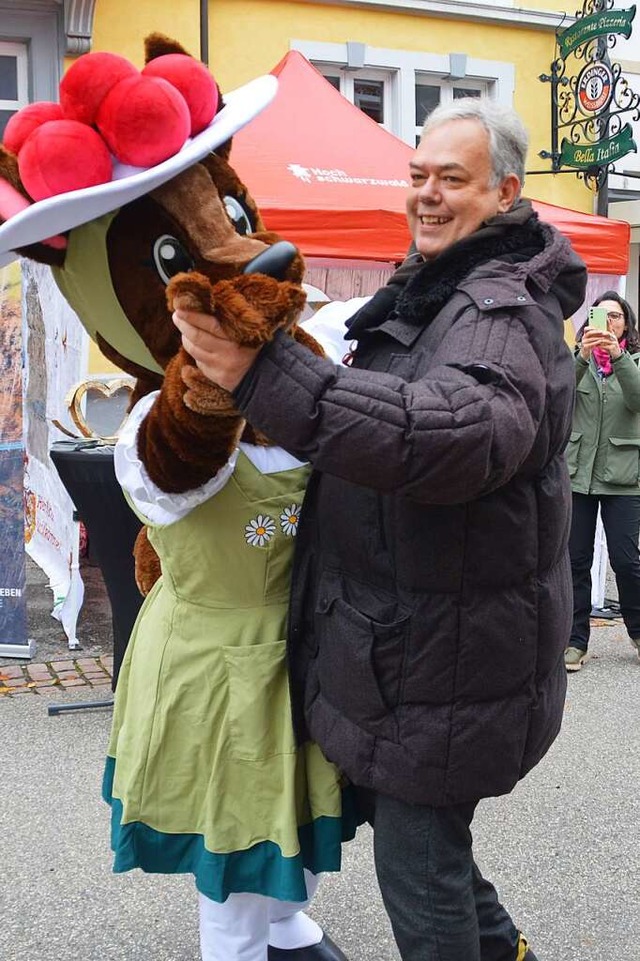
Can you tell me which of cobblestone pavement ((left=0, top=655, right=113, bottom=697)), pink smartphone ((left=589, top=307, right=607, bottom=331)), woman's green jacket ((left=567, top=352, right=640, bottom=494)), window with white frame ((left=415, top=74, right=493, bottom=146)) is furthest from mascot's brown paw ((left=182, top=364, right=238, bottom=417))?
window with white frame ((left=415, top=74, right=493, bottom=146))

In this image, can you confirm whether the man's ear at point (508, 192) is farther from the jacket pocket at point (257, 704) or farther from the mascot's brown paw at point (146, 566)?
the mascot's brown paw at point (146, 566)

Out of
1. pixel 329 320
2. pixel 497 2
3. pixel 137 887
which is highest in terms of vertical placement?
pixel 497 2

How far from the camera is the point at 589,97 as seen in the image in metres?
9.23

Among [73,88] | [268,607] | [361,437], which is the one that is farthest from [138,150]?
[268,607]

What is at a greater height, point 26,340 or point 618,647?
point 26,340

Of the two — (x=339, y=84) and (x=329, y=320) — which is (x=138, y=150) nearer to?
(x=329, y=320)

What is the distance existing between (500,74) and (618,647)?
6.73 m

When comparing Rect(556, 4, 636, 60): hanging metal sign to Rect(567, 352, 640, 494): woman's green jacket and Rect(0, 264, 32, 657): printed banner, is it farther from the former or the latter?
Rect(0, 264, 32, 657): printed banner

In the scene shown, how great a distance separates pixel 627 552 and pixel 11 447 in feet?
10.3

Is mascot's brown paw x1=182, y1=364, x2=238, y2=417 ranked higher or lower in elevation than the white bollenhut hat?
lower

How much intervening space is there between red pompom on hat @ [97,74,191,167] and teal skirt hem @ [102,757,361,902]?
1199 mm

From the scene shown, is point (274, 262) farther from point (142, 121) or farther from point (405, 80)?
point (405, 80)

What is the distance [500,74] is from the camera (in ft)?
31.9

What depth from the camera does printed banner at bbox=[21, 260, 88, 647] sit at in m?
4.85
